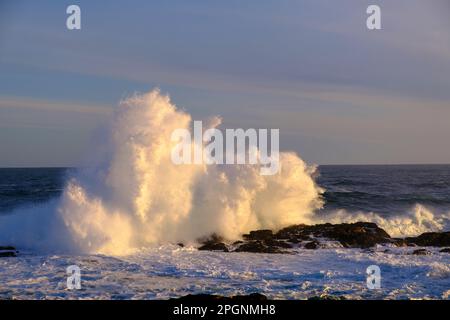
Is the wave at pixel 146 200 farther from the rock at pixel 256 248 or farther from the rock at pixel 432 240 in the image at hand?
the rock at pixel 432 240

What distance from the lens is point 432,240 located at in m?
16.0

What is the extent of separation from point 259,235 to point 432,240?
A: 571 centimetres

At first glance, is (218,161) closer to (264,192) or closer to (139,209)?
(264,192)

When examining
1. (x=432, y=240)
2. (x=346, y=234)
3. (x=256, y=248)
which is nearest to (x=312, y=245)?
(x=346, y=234)

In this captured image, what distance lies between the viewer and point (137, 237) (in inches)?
610

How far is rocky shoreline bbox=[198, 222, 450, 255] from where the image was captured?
14961 mm

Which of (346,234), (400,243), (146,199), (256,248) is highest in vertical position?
(146,199)

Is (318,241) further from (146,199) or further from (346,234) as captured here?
(146,199)

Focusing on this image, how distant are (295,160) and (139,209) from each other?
26.4ft

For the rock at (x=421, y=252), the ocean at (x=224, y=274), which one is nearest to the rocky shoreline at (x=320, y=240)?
the rock at (x=421, y=252)

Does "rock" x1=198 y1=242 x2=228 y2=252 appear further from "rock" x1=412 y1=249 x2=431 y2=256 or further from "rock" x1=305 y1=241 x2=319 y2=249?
"rock" x1=412 y1=249 x2=431 y2=256

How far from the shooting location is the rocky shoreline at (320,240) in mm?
14961

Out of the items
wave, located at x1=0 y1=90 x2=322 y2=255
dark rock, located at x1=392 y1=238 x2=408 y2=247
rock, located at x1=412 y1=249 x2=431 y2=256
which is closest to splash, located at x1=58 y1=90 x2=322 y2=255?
wave, located at x1=0 y1=90 x2=322 y2=255

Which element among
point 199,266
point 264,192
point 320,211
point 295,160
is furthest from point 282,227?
point 199,266
